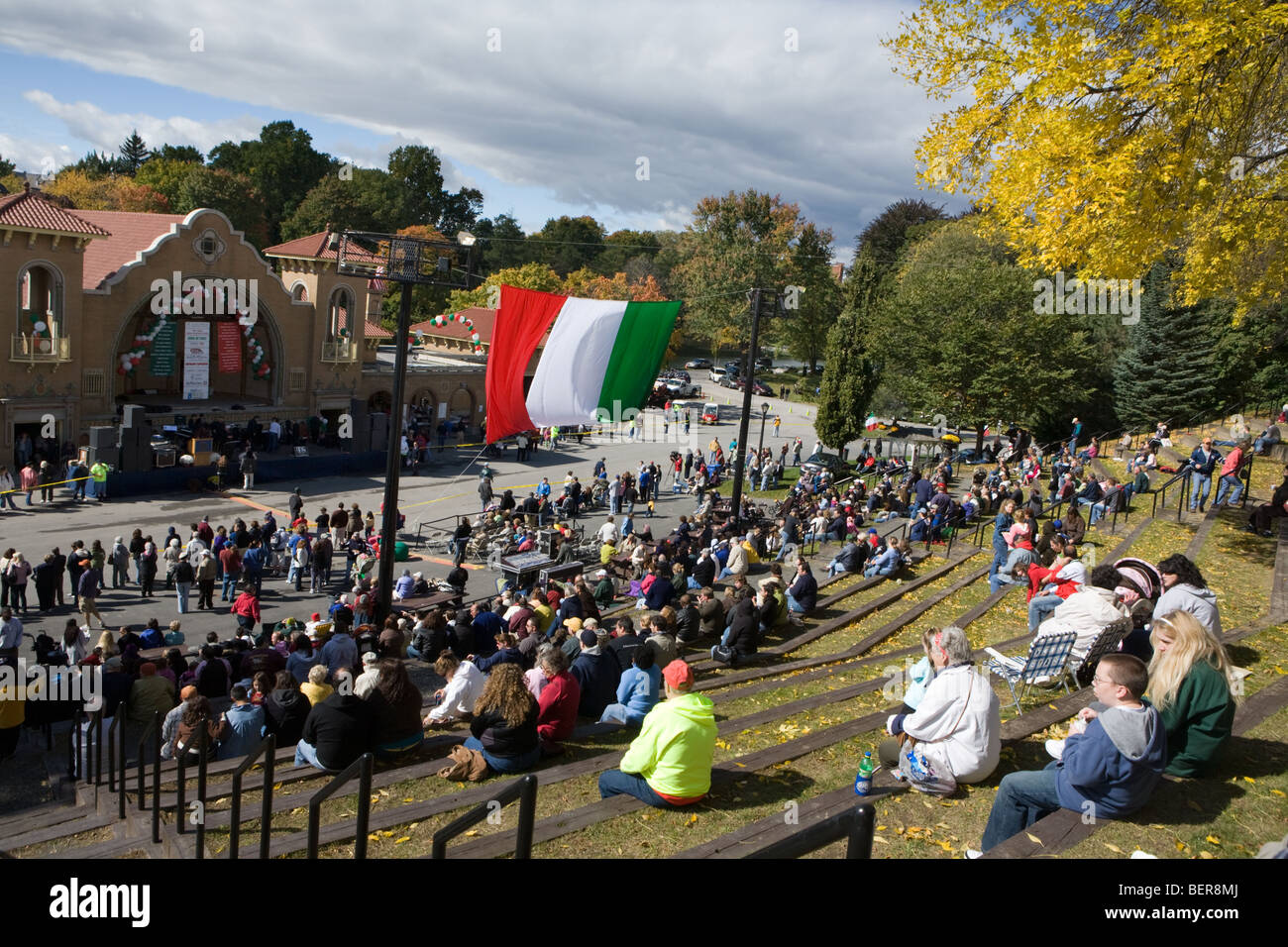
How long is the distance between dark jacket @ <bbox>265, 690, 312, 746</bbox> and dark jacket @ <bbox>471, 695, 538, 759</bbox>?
224 centimetres

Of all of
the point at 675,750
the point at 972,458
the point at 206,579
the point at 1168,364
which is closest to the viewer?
the point at 675,750

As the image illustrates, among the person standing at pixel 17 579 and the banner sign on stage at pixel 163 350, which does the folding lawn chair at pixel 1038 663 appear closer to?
the person standing at pixel 17 579

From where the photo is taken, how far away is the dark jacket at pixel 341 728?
23.6ft

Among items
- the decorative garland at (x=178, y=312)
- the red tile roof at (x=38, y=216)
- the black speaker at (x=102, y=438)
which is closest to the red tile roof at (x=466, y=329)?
the decorative garland at (x=178, y=312)

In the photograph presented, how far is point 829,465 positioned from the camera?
3650cm

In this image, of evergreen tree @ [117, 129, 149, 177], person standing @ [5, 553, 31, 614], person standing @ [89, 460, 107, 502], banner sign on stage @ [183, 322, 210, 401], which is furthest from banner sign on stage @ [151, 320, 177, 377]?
evergreen tree @ [117, 129, 149, 177]

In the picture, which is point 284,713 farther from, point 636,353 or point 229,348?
point 229,348

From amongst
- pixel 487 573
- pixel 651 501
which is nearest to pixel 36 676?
pixel 487 573

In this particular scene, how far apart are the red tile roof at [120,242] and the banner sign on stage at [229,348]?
3.87 metres

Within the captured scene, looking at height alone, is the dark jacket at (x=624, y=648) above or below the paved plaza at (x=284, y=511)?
above

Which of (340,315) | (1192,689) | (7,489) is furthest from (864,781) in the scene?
(340,315)

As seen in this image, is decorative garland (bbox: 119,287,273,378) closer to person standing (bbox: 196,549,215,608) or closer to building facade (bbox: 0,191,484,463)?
building facade (bbox: 0,191,484,463)

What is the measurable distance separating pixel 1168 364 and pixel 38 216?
42.2 m
